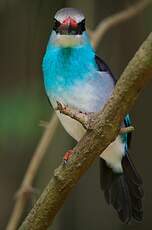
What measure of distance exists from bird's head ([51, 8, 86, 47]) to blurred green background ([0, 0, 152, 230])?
114cm

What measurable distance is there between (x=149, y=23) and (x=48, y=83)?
3.92 feet

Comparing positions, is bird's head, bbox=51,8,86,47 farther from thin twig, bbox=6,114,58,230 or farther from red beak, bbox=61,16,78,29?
thin twig, bbox=6,114,58,230

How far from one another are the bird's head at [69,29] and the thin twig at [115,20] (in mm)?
745

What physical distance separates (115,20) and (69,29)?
0.96 meters

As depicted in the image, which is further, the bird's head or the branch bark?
the bird's head

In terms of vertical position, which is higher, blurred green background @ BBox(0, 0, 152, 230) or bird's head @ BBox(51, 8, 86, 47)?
bird's head @ BBox(51, 8, 86, 47)

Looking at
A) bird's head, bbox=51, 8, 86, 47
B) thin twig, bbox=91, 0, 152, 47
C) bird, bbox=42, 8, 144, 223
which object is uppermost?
bird's head, bbox=51, 8, 86, 47

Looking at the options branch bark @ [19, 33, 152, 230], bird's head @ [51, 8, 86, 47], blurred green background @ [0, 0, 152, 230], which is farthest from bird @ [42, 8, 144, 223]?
blurred green background @ [0, 0, 152, 230]

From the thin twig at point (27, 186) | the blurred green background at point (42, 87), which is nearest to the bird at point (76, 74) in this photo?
the thin twig at point (27, 186)

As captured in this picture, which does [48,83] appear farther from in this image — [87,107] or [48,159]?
[48,159]

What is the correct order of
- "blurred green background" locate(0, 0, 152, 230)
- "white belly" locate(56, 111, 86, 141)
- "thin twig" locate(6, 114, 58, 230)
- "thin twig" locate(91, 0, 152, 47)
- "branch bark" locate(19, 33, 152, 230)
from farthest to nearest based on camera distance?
"blurred green background" locate(0, 0, 152, 230), "thin twig" locate(91, 0, 152, 47), "thin twig" locate(6, 114, 58, 230), "white belly" locate(56, 111, 86, 141), "branch bark" locate(19, 33, 152, 230)

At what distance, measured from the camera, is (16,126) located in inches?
110

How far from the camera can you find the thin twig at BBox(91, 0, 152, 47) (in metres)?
2.85

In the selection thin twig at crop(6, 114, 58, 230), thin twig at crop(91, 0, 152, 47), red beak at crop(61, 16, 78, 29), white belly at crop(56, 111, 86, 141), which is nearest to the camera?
red beak at crop(61, 16, 78, 29)
